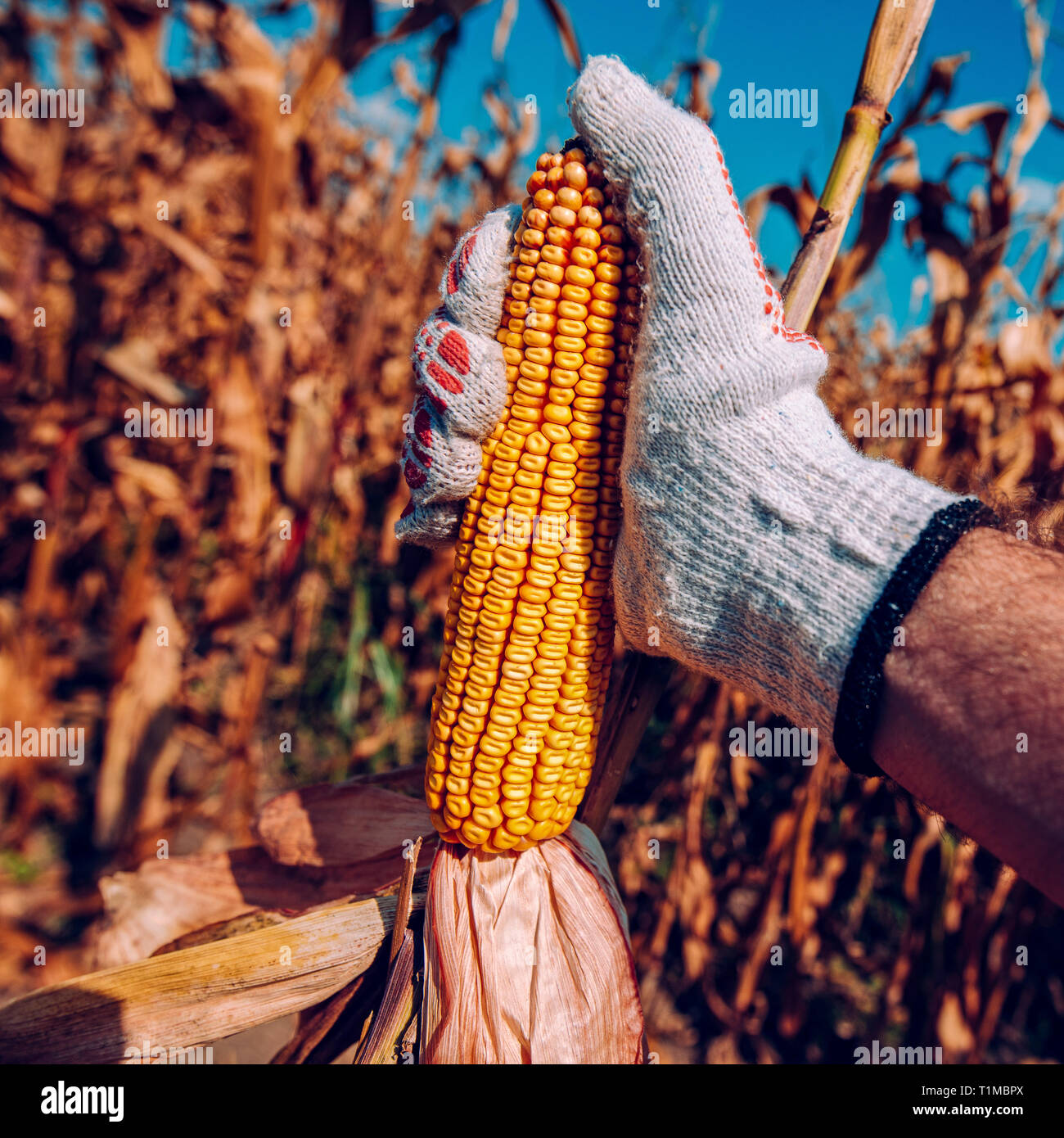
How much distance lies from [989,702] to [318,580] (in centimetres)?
399

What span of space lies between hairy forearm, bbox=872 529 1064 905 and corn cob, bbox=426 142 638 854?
0.49m

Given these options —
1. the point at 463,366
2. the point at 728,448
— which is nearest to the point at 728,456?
the point at 728,448

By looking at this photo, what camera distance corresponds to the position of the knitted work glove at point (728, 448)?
3.12ft

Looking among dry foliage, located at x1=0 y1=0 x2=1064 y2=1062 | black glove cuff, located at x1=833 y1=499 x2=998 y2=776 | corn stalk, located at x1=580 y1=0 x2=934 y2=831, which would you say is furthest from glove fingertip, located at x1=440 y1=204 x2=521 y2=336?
dry foliage, located at x1=0 y1=0 x2=1064 y2=1062

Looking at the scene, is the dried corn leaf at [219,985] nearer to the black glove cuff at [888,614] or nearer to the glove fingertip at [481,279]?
the black glove cuff at [888,614]

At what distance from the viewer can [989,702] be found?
2.71 ft

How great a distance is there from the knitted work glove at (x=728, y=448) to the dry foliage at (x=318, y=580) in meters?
1.67

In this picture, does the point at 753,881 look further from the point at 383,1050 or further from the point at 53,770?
the point at 53,770

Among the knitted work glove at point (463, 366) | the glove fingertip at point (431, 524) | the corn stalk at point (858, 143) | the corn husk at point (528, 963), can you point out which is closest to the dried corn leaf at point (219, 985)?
the corn husk at point (528, 963)

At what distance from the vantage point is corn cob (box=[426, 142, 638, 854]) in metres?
1.09

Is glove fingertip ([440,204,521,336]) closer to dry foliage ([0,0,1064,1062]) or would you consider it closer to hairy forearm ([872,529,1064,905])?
hairy forearm ([872,529,1064,905])

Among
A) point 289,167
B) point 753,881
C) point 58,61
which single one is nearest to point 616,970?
point 753,881

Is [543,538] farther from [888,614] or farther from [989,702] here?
[989,702]

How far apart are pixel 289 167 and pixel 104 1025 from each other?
2.87 meters
